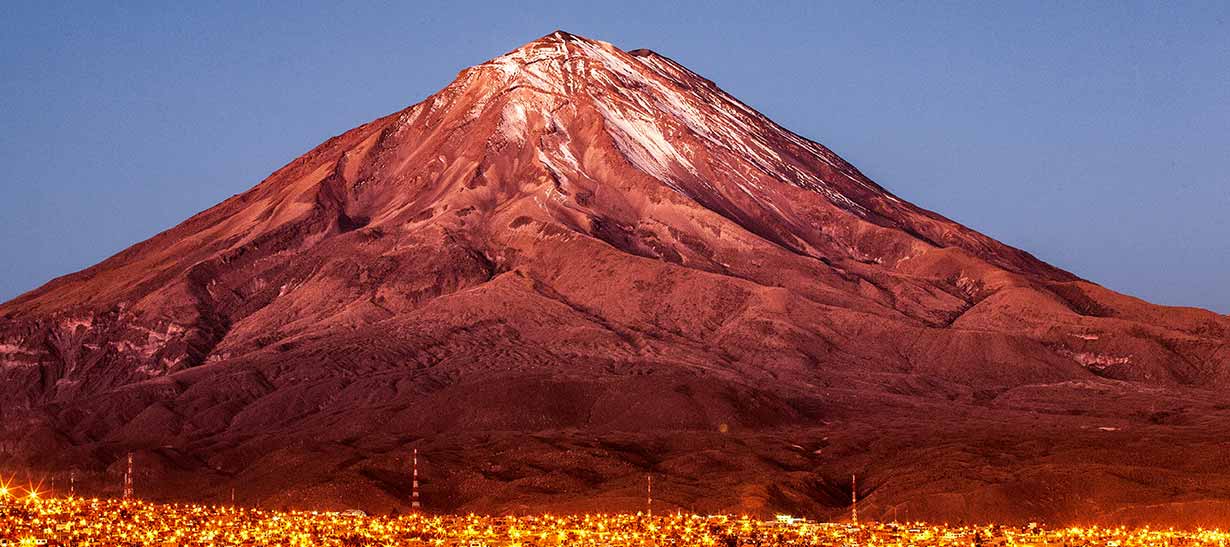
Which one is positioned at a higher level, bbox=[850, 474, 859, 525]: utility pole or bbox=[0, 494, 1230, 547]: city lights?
bbox=[850, 474, 859, 525]: utility pole

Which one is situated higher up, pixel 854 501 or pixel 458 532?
pixel 854 501

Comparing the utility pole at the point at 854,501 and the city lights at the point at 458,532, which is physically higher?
the utility pole at the point at 854,501

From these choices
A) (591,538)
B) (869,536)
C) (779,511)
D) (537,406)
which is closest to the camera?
(591,538)

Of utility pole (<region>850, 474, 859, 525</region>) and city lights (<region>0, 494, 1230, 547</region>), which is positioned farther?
utility pole (<region>850, 474, 859, 525</region>)

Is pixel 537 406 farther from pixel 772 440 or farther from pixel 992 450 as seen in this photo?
pixel 992 450

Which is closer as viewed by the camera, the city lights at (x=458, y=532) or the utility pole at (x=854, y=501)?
the city lights at (x=458, y=532)

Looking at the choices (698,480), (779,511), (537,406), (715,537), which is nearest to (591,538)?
(715,537)

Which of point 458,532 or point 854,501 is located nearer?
point 458,532

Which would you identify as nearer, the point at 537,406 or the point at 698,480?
the point at 698,480
